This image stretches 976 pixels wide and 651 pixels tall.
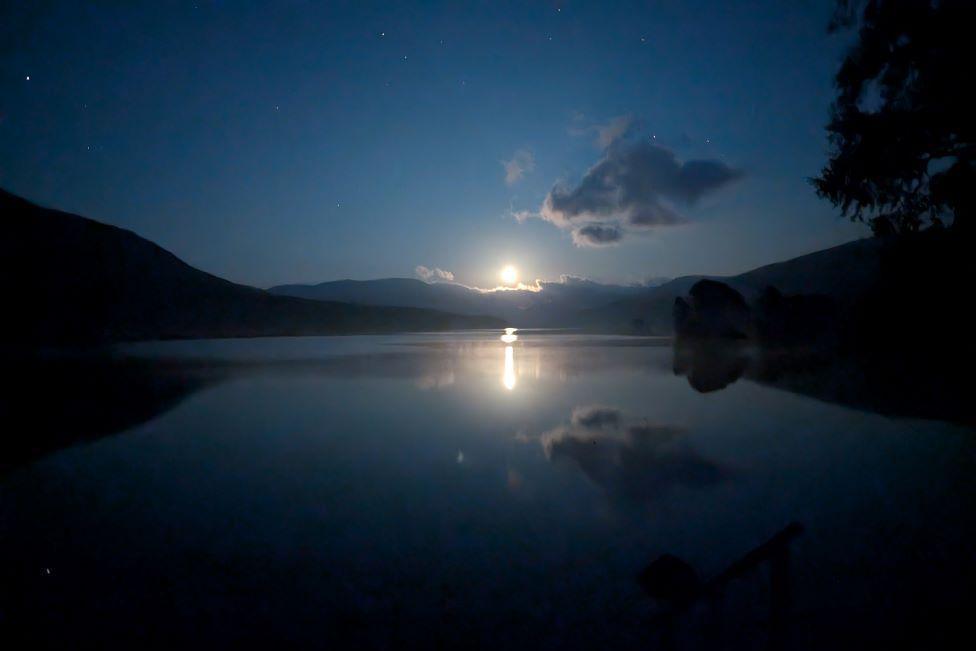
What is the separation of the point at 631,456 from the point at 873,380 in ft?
49.7

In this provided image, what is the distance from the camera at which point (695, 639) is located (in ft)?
13.6

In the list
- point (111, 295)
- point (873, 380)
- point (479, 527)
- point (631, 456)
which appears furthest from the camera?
point (111, 295)

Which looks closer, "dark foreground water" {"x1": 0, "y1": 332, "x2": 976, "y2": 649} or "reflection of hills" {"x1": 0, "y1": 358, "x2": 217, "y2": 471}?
"dark foreground water" {"x1": 0, "y1": 332, "x2": 976, "y2": 649}

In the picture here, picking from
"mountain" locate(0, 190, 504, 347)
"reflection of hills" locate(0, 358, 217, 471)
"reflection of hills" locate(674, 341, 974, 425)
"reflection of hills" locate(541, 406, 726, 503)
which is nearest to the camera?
"reflection of hills" locate(541, 406, 726, 503)

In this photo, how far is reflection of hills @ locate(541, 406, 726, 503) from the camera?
25.7 feet

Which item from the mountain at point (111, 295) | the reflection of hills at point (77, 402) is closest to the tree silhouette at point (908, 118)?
the reflection of hills at point (77, 402)

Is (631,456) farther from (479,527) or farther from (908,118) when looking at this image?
(908,118)

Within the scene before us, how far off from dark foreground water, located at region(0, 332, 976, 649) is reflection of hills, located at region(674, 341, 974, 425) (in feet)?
2.83

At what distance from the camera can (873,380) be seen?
19266 millimetres

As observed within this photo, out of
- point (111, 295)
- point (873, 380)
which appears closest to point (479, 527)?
point (873, 380)

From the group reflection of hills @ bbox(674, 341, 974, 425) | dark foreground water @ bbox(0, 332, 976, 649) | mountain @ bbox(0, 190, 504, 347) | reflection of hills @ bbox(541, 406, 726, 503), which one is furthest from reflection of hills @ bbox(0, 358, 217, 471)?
mountain @ bbox(0, 190, 504, 347)

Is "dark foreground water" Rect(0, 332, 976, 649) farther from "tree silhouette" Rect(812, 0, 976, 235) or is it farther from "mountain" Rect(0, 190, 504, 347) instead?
"mountain" Rect(0, 190, 504, 347)

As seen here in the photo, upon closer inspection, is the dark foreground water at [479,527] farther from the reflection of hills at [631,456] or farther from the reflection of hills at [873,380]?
the reflection of hills at [873,380]

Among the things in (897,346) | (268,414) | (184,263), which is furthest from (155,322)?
(897,346)
